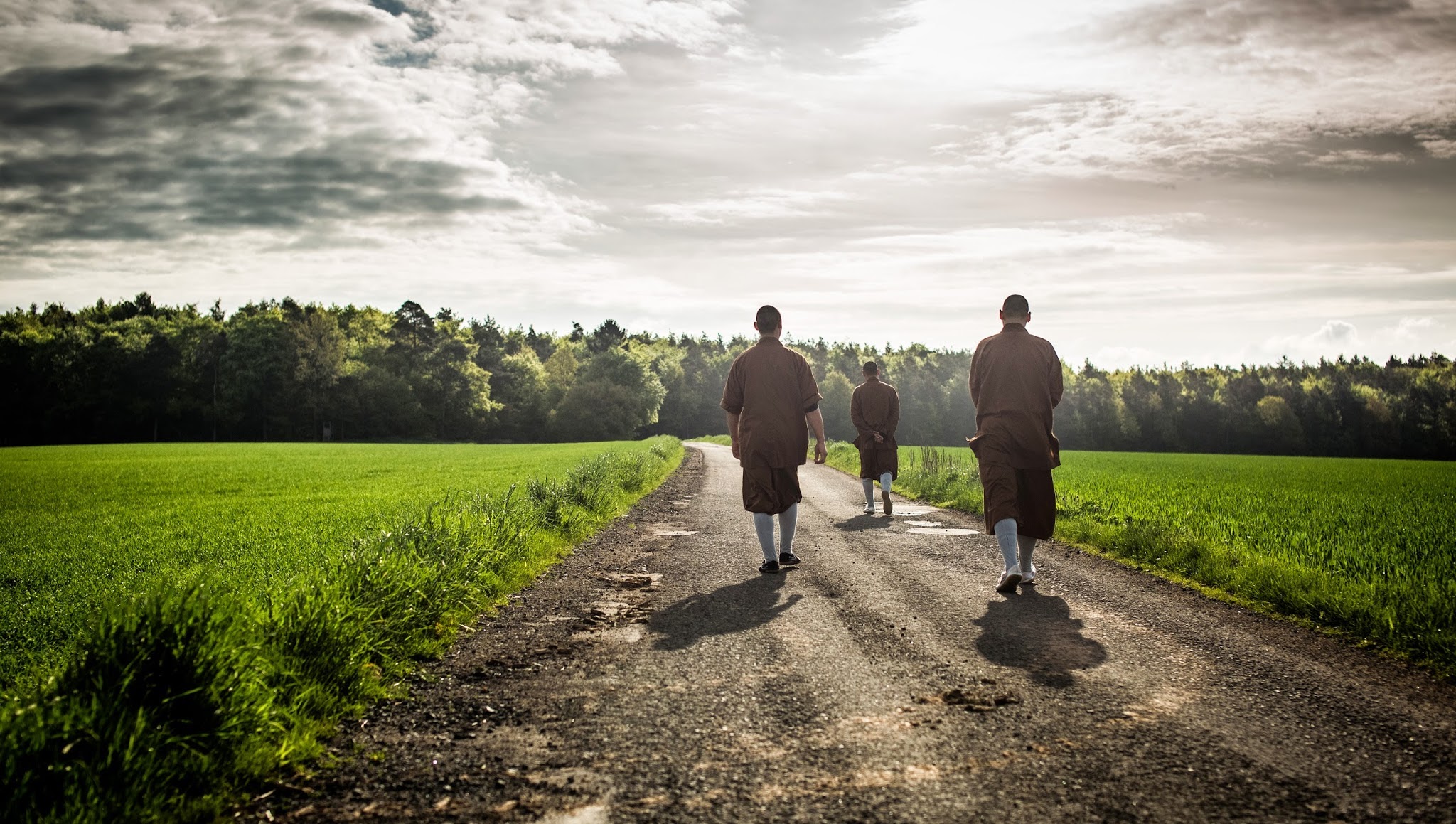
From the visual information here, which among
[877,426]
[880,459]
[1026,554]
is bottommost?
[1026,554]

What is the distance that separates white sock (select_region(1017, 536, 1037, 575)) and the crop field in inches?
236

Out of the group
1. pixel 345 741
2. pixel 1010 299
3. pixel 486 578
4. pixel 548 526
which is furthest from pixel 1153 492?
pixel 345 741

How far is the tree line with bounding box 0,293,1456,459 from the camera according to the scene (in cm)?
6638

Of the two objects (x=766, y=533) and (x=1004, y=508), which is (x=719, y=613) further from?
(x=1004, y=508)

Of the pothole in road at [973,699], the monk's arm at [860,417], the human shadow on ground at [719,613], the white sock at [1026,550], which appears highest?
the monk's arm at [860,417]

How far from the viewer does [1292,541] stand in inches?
321

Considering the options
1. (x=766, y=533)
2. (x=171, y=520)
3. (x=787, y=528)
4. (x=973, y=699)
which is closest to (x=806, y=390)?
(x=787, y=528)

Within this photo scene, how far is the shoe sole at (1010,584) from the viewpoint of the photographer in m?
6.48

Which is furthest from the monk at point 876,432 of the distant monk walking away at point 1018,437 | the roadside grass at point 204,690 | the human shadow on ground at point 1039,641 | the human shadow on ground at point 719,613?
the roadside grass at point 204,690

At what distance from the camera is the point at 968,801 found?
2709mm

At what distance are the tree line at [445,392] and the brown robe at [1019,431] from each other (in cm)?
7379

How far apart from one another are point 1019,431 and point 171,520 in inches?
514

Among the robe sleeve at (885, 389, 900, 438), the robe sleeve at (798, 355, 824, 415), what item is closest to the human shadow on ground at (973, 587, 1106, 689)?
the robe sleeve at (798, 355, 824, 415)

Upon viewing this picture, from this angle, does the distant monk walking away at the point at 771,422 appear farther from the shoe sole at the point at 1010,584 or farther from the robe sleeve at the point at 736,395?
the shoe sole at the point at 1010,584
